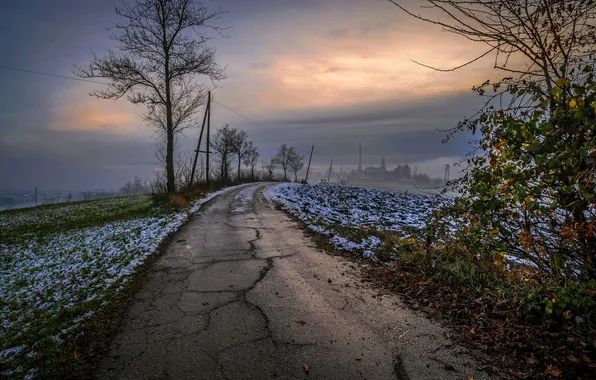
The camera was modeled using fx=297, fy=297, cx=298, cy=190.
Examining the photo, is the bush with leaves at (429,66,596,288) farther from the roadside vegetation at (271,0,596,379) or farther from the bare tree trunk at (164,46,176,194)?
the bare tree trunk at (164,46,176,194)

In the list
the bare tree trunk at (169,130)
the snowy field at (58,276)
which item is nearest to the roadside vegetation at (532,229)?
the snowy field at (58,276)

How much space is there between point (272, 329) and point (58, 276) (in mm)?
5682

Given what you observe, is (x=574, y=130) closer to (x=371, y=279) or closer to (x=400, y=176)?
(x=371, y=279)

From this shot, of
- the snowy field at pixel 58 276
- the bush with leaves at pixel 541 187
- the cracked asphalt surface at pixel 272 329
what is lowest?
A: the snowy field at pixel 58 276

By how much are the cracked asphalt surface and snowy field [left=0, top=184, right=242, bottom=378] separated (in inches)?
27.8

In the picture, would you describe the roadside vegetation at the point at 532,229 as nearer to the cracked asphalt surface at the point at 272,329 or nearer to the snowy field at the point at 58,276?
the cracked asphalt surface at the point at 272,329

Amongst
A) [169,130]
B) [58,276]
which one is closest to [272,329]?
[58,276]

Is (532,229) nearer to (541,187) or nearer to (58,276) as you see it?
(541,187)

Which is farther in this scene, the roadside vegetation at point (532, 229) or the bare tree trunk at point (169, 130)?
the bare tree trunk at point (169, 130)

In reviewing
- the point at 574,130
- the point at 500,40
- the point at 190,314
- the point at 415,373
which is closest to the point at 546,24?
the point at 500,40

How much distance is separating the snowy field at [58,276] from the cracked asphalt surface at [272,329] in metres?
0.71

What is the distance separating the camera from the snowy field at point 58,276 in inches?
146

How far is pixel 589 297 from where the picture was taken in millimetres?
2928

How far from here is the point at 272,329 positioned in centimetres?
371
